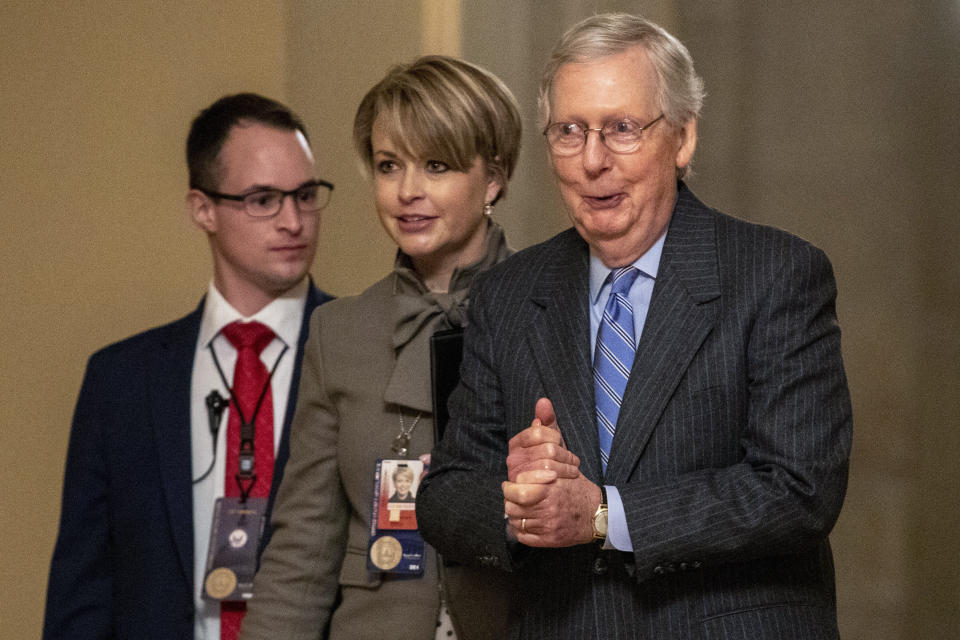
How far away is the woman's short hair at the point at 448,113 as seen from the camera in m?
2.72

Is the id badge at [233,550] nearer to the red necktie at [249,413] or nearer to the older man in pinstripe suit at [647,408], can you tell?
the red necktie at [249,413]

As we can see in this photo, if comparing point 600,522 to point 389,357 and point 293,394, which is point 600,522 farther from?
point 293,394

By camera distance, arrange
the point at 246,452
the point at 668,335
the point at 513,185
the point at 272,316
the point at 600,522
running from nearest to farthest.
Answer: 1. the point at 600,522
2. the point at 668,335
3. the point at 246,452
4. the point at 272,316
5. the point at 513,185

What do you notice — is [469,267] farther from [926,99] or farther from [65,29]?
[65,29]

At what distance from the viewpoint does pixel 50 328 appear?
4.81 metres

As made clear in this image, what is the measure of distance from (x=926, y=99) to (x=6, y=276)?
362 cm

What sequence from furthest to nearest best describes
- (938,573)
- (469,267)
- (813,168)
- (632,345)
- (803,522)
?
1. (813,168)
2. (938,573)
3. (469,267)
4. (632,345)
5. (803,522)

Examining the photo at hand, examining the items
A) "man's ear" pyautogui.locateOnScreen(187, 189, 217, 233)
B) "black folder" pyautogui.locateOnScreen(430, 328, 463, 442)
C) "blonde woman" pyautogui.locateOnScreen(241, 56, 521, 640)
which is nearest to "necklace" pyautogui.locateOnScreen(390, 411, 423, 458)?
"blonde woman" pyautogui.locateOnScreen(241, 56, 521, 640)

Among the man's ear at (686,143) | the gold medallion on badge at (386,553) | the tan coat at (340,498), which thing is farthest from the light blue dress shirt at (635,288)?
the gold medallion on badge at (386,553)

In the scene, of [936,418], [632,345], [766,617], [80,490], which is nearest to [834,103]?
[936,418]

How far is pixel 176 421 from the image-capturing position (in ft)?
10.7

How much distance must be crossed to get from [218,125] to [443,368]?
145 cm

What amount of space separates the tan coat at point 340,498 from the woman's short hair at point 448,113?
0.37 m

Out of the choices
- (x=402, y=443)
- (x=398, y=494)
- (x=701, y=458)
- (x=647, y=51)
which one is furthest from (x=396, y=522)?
(x=647, y=51)
